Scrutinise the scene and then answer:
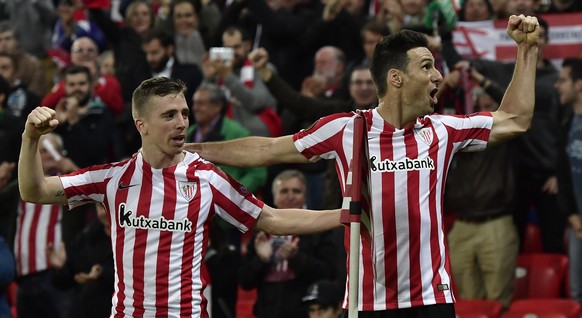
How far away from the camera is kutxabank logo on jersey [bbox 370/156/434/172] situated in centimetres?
657

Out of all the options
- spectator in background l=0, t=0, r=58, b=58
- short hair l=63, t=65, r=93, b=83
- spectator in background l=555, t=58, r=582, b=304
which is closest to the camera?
spectator in background l=555, t=58, r=582, b=304

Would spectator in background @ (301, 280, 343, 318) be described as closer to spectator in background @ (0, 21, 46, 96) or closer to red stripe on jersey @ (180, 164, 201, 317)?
red stripe on jersey @ (180, 164, 201, 317)

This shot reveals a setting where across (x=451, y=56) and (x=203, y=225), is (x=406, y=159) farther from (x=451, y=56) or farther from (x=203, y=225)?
(x=451, y=56)

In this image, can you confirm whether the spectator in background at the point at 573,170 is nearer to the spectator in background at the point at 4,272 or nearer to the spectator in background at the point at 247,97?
the spectator in background at the point at 247,97

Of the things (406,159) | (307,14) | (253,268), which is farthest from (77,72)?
(406,159)

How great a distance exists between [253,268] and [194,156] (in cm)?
322

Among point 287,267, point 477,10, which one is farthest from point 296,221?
point 477,10

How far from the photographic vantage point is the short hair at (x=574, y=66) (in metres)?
10.5

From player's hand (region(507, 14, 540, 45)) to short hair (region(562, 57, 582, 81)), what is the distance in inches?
162

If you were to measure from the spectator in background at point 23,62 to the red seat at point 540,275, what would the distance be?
613 centimetres

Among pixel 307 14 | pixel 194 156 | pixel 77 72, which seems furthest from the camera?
pixel 307 14

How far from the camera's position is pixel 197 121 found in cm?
1165

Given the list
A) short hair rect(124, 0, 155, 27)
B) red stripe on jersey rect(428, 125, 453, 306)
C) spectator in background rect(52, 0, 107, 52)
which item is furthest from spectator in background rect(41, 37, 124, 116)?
red stripe on jersey rect(428, 125, 453, 306)

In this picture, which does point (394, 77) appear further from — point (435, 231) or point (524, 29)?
point (435, 231)
